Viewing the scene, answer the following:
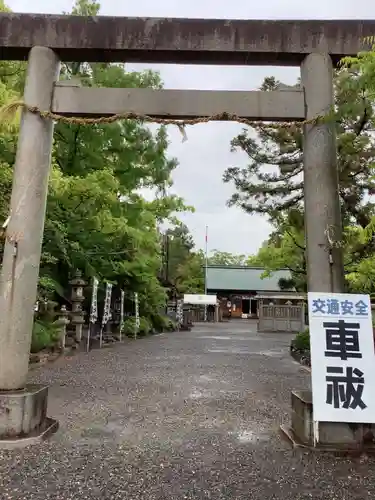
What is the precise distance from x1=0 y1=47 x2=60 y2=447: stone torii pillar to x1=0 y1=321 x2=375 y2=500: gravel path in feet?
1.42

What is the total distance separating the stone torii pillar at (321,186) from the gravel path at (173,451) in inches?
69.6

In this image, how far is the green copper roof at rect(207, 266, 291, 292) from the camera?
38.5m

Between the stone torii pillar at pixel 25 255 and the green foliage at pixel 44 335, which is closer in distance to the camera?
the stone torii pillar at pixel 25 255

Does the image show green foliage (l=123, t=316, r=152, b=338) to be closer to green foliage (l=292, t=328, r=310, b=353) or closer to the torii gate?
green foliage (l=292, t=328, r=310, b=353)

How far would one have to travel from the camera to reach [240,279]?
40.2 meters

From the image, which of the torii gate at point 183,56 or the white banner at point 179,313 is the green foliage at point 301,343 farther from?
the white banner at point 179,313

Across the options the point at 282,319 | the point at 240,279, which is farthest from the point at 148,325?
the point at 240,279

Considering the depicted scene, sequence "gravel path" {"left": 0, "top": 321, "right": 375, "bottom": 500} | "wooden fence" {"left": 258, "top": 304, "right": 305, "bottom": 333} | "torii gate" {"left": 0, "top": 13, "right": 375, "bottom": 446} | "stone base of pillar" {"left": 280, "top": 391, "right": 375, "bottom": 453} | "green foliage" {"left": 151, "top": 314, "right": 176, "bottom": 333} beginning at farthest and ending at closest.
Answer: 1. "wooden fence" {"left": 258, "top": 304, "right": 305, "bottom": 333}
2. "green foliage" {"left": 151, "top": 314, "right": 176, "bottom": 333}
3. "torii gate" {"left": 0, "top": 13, "right": 375, "bottom": 446}
4. "stone base of pillar" {"left": 280, "top": 391, "right": 375, "bottom": 453}
5. "gravel path" {"left": 0, "top": 321, "right": 375, "bottom": 500}

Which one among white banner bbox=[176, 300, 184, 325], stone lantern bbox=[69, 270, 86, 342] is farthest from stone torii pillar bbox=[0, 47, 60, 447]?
white banner bbox=[176, 300, 184, 325]

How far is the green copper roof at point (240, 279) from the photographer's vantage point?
3853cm

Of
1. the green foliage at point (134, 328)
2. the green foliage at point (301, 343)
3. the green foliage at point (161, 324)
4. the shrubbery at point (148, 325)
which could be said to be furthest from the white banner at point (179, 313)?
the green foliage at point (301, 343)

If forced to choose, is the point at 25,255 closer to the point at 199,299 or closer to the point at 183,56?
the point at 183,56

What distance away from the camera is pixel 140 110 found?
4.65 m

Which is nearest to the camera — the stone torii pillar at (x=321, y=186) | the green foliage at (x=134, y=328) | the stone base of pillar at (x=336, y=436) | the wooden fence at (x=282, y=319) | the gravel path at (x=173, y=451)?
the gravel path at (x=173, y=451)
